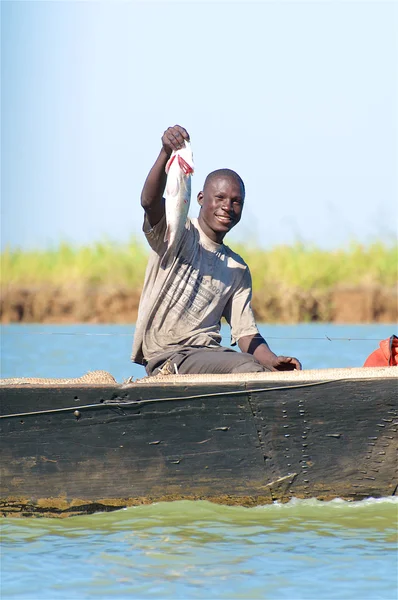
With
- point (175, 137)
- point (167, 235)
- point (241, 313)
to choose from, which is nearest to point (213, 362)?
point (241, 313)

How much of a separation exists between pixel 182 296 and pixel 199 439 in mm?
718

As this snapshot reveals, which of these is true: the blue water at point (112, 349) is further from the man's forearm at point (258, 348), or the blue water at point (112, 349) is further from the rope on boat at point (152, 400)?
the rope on boat at point (152, 400)

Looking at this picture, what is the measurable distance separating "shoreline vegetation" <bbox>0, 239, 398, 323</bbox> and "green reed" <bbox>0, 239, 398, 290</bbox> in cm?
2

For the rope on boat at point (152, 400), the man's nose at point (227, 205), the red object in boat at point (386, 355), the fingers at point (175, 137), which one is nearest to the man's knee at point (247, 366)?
the rope on boat at point (152, 400)

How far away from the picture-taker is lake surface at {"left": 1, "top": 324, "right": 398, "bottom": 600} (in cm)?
363

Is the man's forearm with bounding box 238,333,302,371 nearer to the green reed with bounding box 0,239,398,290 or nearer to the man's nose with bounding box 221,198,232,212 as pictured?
the man's nose with bounding box 221,198,232,212

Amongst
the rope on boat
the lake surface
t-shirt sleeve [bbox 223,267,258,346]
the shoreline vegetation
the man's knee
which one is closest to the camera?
the lake surface

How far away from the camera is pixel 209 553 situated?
3.99 meters

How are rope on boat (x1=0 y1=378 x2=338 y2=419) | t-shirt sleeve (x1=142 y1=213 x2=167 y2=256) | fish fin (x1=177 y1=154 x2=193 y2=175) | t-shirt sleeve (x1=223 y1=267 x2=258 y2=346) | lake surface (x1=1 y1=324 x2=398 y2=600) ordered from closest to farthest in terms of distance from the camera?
lake surface (x1=1 y1=324 x2=398 y2=600)
rope on boat (x1=0 y1=378 x2=338 y2=419)
fish fin (x1=177 y1=154 x2=193 y2=175)
t-shirt sleeve (x1=142 y1=213 x2=167 y2=256)
t-shirt sleeve (x1=223 y1=267 x2=258 y2=346)

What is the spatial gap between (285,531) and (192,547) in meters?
0.42

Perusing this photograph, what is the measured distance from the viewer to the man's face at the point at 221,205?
15.2 feet

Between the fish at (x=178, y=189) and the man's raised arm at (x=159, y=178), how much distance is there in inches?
1.1

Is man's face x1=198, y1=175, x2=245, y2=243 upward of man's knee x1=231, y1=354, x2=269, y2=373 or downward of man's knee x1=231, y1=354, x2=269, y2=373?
upward

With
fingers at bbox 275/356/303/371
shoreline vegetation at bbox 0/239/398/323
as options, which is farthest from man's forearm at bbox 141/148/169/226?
shoreline vegetation at bbox 0/239/398/323
